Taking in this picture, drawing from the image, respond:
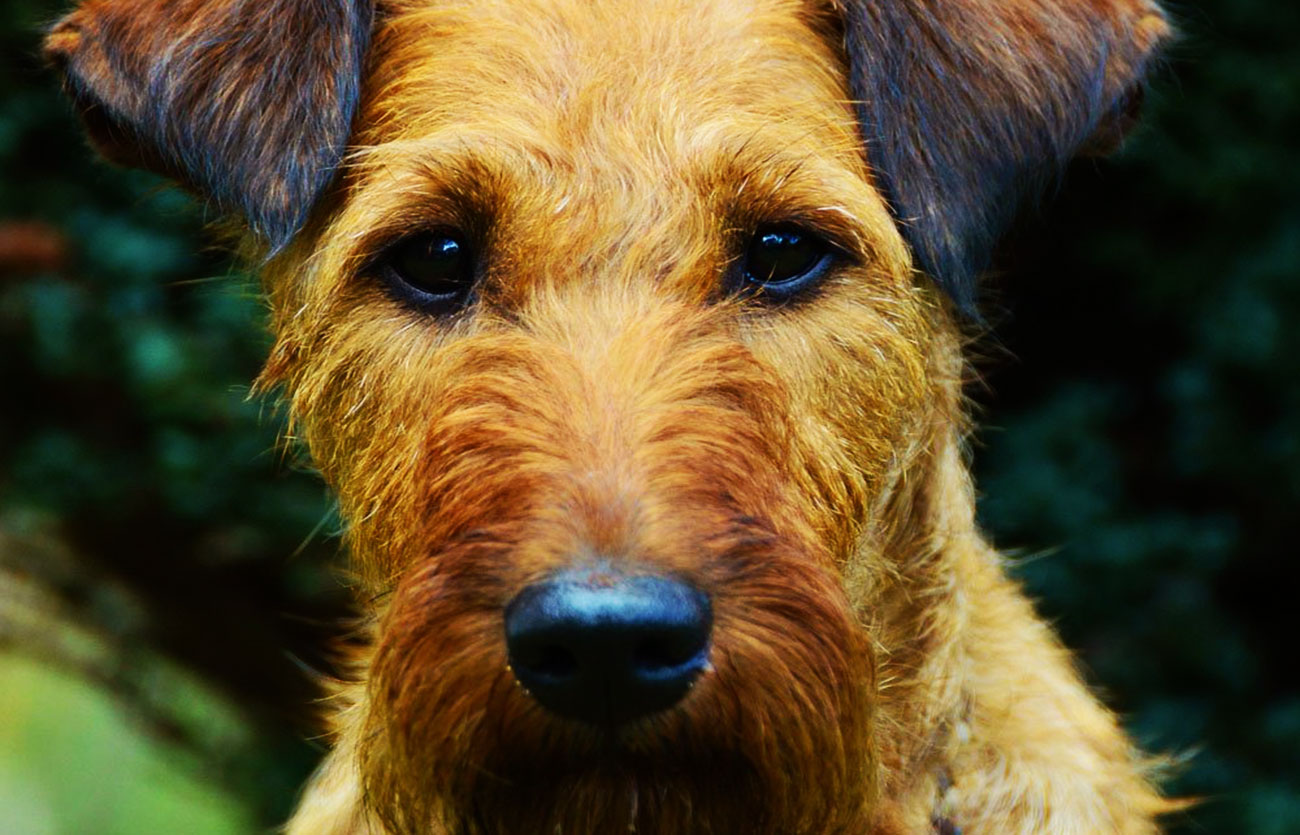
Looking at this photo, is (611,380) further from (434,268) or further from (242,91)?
(242,91)

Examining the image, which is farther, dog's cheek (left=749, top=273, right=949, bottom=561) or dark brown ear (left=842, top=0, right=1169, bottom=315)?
dark brown ear (left=842, top=0, right=1169, bottom=315)

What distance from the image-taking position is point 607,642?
2.49 meters

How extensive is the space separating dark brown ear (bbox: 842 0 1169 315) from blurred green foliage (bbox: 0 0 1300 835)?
2.50m

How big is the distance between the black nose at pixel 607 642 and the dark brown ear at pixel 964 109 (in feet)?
3.86

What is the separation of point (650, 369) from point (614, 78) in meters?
0.73

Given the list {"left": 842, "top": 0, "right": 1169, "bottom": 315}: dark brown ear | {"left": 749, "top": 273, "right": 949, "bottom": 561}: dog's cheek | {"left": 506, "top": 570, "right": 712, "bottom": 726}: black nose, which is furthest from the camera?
{"left": 842, "top": 0, "right": 1169, "bottom": 315}: dark brown ear

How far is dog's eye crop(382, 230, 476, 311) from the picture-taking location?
3.24 meters

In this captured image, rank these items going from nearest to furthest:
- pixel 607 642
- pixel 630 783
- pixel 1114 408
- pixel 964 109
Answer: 1. pixel 607 642
2. pixel 630 783
3. pixel 964 109
4. pixel 1114 408

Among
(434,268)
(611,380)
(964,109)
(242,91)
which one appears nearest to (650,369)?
(611,380)

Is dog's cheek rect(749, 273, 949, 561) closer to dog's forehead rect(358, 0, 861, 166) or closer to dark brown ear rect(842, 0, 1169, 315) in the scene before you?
dark brown ear rect(842, 0, 1169, 315)

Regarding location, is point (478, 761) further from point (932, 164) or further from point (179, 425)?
point (179, 425)

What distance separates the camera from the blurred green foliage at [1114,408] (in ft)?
19.9

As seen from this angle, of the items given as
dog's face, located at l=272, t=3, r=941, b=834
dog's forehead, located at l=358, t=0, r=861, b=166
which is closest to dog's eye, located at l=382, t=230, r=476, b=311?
dog's face, located at l=272, t=3, r=941, b=834

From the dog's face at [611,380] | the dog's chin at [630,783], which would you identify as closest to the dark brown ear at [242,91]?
the dog's face at [611,380]
